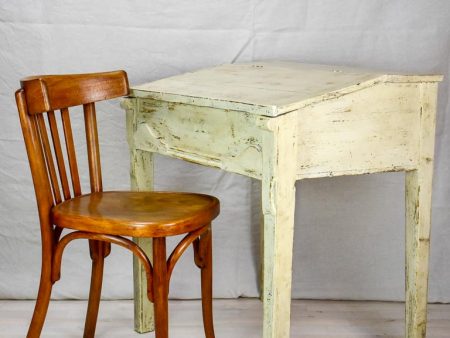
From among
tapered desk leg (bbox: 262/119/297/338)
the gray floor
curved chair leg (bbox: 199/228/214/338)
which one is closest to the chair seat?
curved chair leg (bbox: 199/228/214/338)

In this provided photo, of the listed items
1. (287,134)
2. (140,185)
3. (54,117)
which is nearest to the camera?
(287,134)

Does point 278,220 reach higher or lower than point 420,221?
higher

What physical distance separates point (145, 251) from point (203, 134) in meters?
0.57

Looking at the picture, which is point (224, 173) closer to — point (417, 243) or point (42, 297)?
point (417, 243)

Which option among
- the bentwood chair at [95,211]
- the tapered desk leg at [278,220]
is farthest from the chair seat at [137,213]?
the tapered desk leg at [278,220]

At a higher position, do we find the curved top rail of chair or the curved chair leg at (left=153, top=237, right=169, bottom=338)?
the curved top rail of chair

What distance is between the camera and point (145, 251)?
8.31 ft

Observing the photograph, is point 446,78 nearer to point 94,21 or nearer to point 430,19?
point 430,19

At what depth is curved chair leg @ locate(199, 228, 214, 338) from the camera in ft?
7.25

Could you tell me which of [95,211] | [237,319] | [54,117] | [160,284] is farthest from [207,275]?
[54,117]

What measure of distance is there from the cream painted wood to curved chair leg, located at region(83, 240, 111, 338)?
0.19 metres

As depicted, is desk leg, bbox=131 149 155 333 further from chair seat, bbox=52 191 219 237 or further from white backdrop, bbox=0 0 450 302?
white backdrop, bbox=0 0 450 302

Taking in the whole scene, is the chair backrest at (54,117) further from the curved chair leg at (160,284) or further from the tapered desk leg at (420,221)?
the tapered desk leg at (420,221)

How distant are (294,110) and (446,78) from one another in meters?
1.07
